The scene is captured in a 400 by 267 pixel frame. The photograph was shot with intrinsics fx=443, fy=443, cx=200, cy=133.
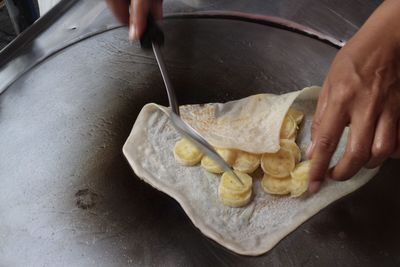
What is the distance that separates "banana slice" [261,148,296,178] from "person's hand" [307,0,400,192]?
85 mm

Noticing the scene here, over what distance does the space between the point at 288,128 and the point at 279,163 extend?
4.4 inches

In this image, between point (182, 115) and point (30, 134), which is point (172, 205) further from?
point (30, 134)

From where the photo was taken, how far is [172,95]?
41.9 inches

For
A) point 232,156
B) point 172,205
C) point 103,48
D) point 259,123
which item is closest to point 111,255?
point 172,205

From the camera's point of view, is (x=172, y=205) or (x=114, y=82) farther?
(x=114, y=82)

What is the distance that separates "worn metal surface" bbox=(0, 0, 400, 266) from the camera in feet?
3.05

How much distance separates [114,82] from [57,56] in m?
0.21

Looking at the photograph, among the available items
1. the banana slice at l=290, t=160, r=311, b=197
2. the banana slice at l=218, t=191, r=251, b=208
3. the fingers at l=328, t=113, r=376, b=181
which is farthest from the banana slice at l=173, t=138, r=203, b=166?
the fingers at l=328, t=113, r=376, b=181

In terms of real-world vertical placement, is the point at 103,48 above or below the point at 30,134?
above

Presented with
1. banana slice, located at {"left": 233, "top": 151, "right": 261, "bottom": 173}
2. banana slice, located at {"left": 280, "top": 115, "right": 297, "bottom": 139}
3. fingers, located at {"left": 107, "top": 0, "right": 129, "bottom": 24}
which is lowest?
banana slice, located at {"left": 233, "top": 151, "right": 261, "bottom": 173}

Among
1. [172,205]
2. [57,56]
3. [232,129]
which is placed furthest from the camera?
[57,56]

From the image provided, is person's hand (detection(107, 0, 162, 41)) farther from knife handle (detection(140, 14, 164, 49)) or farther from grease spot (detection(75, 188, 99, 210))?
grease spot (detection(75, 188, 99, 210))

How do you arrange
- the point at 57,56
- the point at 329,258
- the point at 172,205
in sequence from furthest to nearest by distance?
the point at 57,56
the point at 172,205
the point at 329,258

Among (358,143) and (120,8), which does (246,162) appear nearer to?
(358,143)
